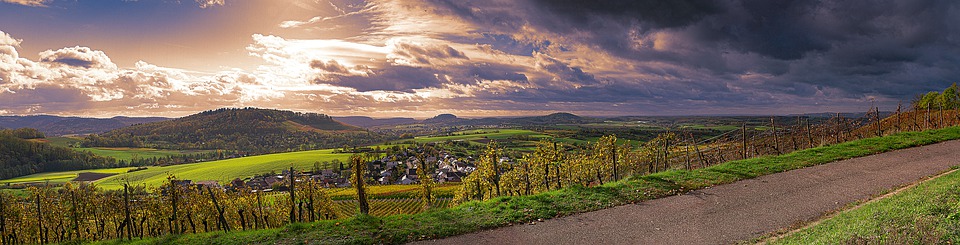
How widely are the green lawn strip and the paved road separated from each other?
1.55 meters

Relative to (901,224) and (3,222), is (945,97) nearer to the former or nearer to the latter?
(901,224)

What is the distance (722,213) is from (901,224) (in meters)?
4.97

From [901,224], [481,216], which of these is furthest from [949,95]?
[481,216]

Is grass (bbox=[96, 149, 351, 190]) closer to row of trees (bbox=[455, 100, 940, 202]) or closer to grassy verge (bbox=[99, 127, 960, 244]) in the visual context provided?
row of trees (bbox=[455, 100, 940, 202])

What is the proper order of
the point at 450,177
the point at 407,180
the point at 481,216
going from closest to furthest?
the point at 481,216 → the point at 450,177 → the point at 407,180

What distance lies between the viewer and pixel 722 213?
12.9 metres

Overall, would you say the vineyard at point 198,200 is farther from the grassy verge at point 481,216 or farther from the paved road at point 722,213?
the paved road at point 722,213

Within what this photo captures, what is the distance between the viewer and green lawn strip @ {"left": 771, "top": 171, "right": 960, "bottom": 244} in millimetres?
7021

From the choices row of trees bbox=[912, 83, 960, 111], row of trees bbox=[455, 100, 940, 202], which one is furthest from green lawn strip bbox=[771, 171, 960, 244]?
row of trees bbox=[912, 83, 960, 111]

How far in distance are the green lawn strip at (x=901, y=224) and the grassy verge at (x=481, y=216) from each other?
5985 mm

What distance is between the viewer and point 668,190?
16.1 m

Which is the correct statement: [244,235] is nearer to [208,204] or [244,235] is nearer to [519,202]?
[519,202]

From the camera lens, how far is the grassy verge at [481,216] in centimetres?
1278

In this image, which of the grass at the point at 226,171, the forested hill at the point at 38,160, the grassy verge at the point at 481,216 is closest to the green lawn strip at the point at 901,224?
the grassy verge at the point at 481,216
